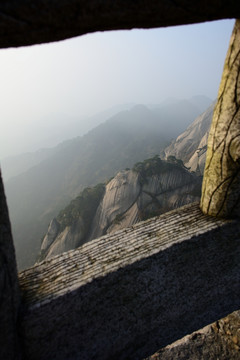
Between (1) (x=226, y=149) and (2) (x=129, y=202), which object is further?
(2) (x=129, y=202)

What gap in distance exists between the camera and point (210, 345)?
2.90m

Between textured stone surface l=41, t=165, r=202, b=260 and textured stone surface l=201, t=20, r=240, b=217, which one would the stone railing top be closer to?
textured stone surface l=201, t=20, r=240, b=217

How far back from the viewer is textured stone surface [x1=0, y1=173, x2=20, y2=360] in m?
1.49

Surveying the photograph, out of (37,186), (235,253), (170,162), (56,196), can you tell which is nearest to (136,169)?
(170,162)

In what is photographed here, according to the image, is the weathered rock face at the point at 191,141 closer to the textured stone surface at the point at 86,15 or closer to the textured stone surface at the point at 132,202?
the textured stone surface at the point at 132,202

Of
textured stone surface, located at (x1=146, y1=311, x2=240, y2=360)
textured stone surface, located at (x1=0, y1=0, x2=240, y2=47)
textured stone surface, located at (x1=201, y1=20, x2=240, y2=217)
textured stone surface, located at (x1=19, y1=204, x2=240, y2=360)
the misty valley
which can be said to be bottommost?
the misty valley

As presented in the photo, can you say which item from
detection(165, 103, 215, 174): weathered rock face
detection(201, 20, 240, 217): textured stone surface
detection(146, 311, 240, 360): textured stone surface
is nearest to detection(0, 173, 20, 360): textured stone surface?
detection(201, 20, 240, 217): textured stone surface

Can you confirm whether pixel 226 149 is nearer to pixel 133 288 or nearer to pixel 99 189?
pixel 133 288

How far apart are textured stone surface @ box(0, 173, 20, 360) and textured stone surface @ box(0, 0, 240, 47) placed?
940 millimetres

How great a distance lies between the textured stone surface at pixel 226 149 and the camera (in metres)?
1.80

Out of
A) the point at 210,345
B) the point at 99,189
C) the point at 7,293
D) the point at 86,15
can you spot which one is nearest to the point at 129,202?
the point at 99,189

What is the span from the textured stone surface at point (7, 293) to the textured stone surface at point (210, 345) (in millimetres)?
2038

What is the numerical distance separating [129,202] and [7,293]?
63.1ft

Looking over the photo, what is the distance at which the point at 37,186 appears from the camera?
247 ft
